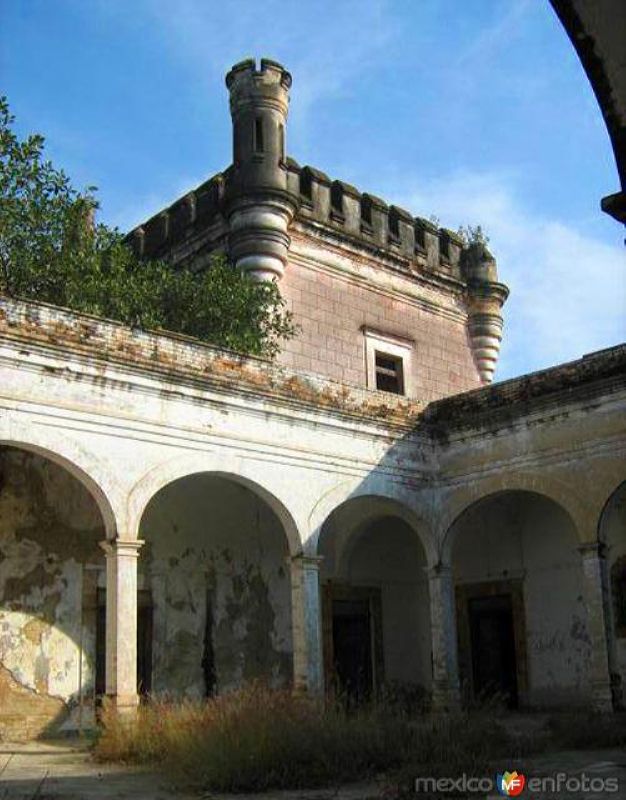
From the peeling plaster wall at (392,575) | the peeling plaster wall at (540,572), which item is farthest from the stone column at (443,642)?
the peeling plaster wall at (392,575)

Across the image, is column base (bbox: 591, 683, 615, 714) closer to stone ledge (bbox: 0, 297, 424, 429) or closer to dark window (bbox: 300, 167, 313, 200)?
stone ledge (bbox: 0, 297, 424, 429)

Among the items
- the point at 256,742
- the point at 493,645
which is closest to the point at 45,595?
the point at 256,742

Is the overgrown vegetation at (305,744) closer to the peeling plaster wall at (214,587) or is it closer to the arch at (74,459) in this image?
the arch at (74,459)

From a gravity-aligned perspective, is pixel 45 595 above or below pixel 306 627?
above

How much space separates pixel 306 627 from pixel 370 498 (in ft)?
7.30

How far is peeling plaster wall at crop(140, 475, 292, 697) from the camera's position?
13281mm

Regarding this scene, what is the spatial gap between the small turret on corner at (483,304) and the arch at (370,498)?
6.39m

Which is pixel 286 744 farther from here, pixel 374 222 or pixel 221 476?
pixel 374 222

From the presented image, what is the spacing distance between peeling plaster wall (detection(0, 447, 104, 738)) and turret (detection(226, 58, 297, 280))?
572cm

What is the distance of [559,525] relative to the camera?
591 inches

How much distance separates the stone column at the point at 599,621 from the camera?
11984 millimetres

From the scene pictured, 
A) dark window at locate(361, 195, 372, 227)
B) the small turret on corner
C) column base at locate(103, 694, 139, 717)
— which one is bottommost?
column base at locate(103, 694, 139, 717)

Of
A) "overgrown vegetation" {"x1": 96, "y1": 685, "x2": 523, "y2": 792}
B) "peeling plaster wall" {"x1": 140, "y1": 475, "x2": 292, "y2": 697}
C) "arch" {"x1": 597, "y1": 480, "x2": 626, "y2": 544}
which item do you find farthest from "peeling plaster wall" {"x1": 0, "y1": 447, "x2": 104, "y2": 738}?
"arch" {"x1": 597, "y1": 480, "x2": 626, "y2": 544}

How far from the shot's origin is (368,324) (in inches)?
720
